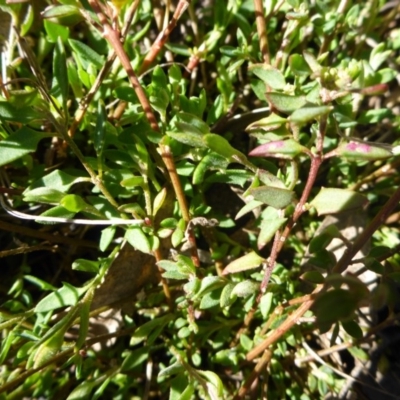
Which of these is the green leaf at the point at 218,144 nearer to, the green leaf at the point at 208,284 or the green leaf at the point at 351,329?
the green leaf at the point at 208,284

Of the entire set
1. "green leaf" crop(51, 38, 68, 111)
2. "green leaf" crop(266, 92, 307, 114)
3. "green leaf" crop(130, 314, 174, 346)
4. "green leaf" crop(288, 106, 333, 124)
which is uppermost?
"green leaf" crop(288, 106, 333, 124)

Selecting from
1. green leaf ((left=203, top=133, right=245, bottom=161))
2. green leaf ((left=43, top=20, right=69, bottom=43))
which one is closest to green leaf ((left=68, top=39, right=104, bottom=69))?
green leaf ((left=43, top=20, right=69, bottom=43))

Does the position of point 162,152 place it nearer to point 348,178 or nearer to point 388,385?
point 348,178

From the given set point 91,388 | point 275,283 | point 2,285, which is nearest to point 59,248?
point 2,285

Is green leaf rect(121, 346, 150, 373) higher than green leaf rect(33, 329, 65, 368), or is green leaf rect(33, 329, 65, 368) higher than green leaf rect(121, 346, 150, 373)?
green leaf rect(33, 329, 65, 368)

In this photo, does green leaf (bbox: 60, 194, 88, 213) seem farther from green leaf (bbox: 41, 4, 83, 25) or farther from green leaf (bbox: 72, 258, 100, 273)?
green leaf (bbox: 41, 4, 83, 25)

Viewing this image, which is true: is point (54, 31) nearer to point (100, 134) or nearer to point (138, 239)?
point (100, 134)

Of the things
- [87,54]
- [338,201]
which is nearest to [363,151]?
[338,201]
